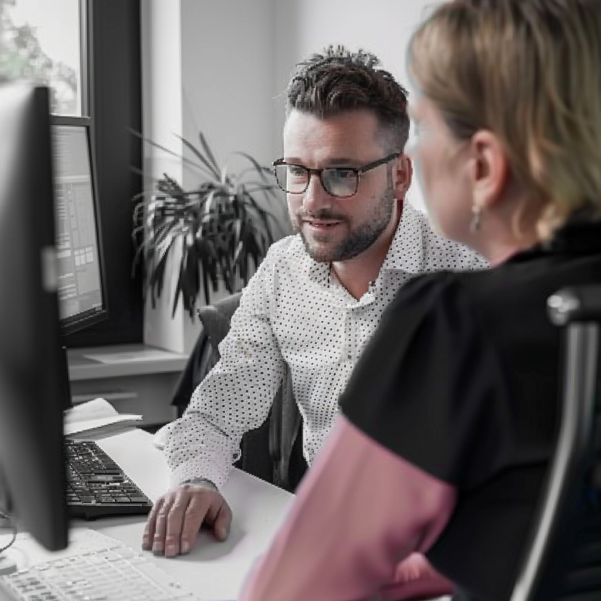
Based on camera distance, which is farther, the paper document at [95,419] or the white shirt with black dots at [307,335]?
the paper document at [95,419]

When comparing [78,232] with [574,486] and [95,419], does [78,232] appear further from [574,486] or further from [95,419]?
[574,486]

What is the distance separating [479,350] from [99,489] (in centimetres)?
99

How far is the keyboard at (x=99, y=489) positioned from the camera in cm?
153

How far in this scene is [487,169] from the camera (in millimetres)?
859

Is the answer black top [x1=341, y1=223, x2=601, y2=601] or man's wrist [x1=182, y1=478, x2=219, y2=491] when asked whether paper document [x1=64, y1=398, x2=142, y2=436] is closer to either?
man's wrist [x1=182, y1=478, x2=219, y2=491]

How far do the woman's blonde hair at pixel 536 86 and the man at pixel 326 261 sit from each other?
1057 millimetres

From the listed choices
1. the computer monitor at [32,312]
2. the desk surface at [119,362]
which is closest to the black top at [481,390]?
the computer monitor at [32,312]

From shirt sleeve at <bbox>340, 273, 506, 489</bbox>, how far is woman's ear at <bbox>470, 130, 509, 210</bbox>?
3.1 inches

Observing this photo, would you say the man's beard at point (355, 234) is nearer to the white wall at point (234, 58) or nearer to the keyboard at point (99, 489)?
the keyboard at point (99, 489)

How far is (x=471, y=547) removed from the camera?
2.71 feet

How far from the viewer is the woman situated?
30.7 inches

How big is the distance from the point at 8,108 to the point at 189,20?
2.79 m

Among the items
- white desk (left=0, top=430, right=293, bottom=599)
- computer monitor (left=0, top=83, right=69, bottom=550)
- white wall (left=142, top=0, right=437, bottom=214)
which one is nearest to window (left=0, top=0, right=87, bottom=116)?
white wall (left=142, top=0, right=437, bottom=214)

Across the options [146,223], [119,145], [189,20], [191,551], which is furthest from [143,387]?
[191,551]
